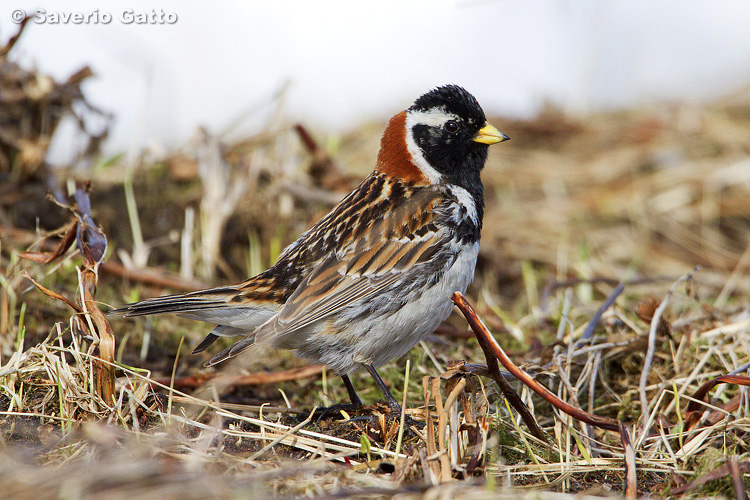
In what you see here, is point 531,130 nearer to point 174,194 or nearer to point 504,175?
point 504,175

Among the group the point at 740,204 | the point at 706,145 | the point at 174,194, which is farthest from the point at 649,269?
the point at 174,194

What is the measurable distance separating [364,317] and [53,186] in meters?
2.84

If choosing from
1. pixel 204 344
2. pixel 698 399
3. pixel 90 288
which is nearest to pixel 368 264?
pixel 204 344

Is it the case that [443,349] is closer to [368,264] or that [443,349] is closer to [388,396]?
[388,396]

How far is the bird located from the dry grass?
249mm

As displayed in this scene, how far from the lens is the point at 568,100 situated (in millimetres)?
9648

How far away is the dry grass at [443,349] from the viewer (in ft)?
8.59

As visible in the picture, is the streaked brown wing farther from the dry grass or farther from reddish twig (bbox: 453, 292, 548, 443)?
reddish twig (bbox: 453, 292, 548, 443)

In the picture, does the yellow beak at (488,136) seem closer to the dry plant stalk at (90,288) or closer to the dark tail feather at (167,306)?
the dark tail feather at (167,306)

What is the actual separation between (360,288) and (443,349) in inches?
45.0

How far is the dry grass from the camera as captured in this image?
2617 mm

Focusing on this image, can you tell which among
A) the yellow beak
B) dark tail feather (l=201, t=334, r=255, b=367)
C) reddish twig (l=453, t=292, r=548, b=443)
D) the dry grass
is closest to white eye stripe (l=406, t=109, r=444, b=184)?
the yellow beak

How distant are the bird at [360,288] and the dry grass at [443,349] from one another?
249 millimetres

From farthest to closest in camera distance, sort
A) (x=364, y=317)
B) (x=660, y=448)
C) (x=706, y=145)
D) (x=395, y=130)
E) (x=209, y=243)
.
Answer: (x=706, y=145) < (x=209, y=243) < (x=395, y=130) < (x=364, y=317) < (x=660, y=448)
